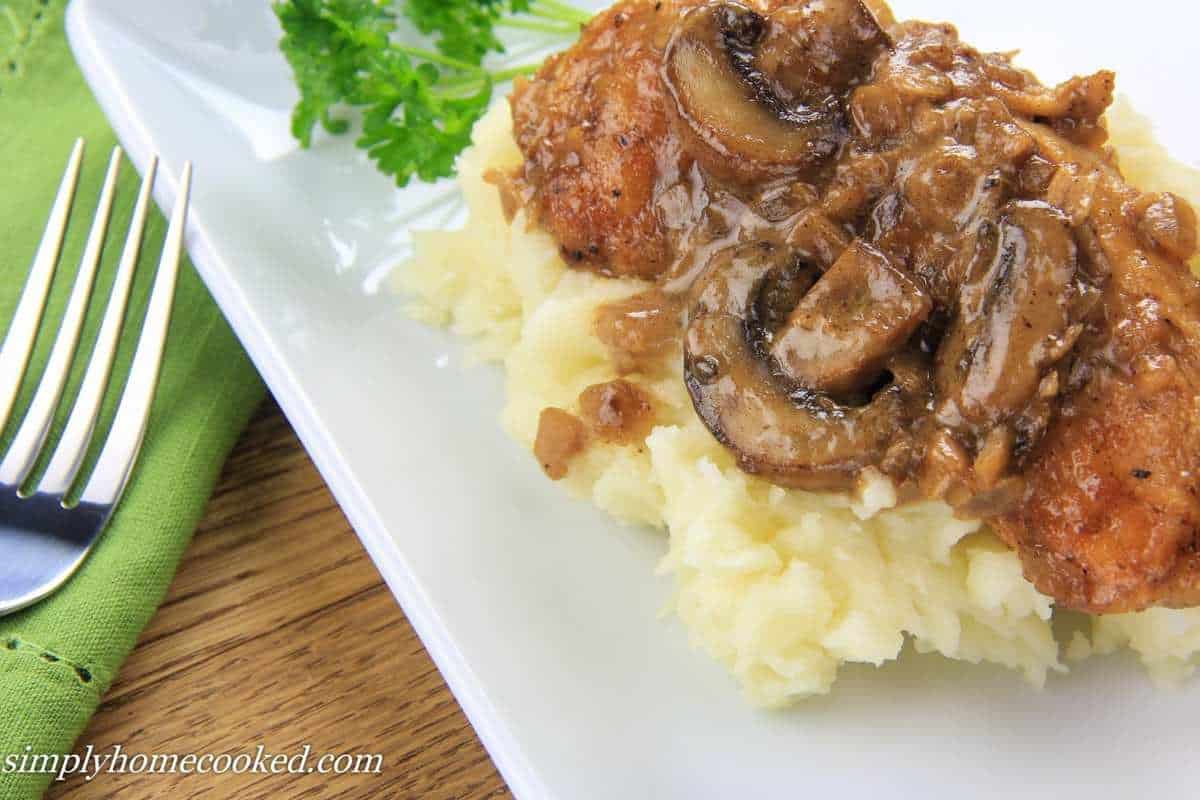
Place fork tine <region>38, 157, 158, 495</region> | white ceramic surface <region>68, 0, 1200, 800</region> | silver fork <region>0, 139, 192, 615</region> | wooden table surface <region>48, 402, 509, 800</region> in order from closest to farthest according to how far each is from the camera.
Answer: white ceramic surface <region>68, 0, 1200, 800</region>
wooden table surface <region>48, 402, 509, 800</region>
silver fork <region>0, 139, 192, 615</region>
fork tine <region>38, 157, 158, 495</region>

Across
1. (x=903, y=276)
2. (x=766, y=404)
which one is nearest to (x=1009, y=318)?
(x=903, y=276)

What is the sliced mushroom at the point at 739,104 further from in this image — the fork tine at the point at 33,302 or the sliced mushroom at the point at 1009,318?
the fork tine at the point at 33,302

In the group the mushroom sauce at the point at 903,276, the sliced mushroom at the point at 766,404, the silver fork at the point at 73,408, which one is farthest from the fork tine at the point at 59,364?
the sliced mushroom at the point at 766,404

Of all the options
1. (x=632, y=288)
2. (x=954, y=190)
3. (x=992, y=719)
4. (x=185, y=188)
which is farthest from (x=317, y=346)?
(x=992, y=719)

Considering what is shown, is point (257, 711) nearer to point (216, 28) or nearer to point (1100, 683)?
point (1100, 683)

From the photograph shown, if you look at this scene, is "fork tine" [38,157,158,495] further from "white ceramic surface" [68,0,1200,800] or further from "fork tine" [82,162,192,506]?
"white ceramic surface" [68,0,1200,800]

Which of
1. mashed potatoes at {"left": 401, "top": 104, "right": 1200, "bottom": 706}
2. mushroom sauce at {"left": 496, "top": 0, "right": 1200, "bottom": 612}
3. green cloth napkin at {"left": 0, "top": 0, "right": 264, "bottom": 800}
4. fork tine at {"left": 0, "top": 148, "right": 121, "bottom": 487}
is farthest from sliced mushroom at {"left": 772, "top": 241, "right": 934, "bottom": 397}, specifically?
fork tine at {"left": 0, "top": 148, "right": 121, "bottom": 487}
